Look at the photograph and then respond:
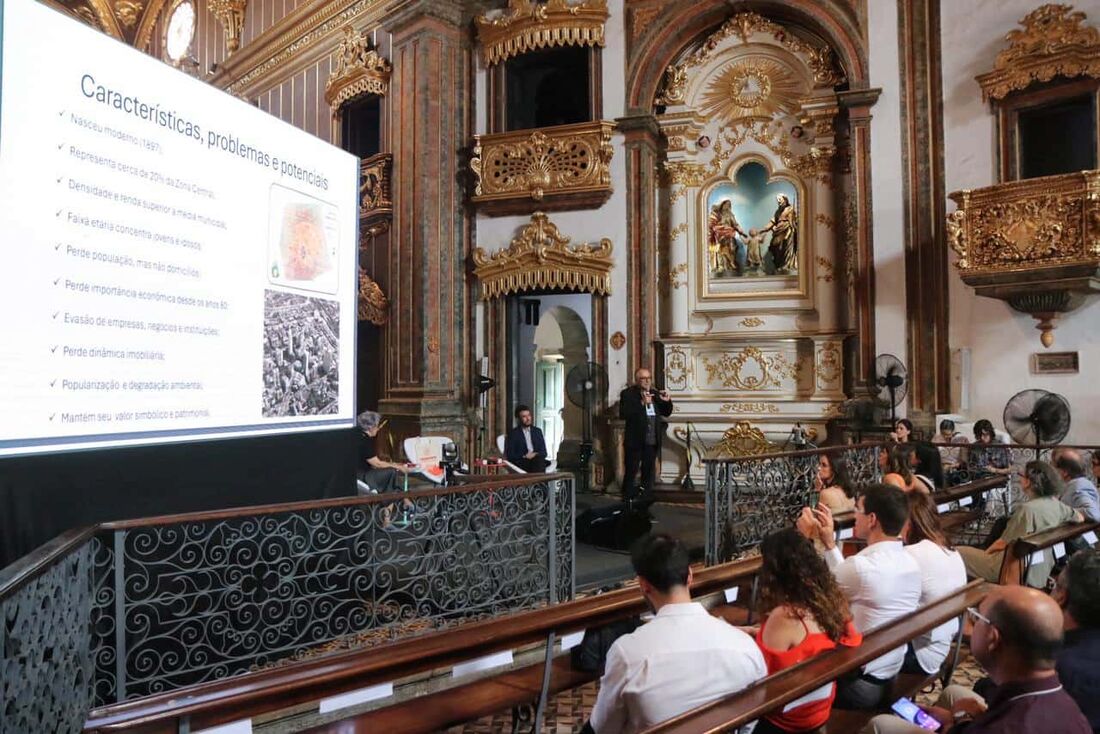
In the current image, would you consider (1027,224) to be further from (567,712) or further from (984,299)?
(567,712)

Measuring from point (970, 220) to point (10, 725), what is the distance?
8852 millimetres

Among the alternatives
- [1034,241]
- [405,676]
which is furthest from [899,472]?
[405,676]

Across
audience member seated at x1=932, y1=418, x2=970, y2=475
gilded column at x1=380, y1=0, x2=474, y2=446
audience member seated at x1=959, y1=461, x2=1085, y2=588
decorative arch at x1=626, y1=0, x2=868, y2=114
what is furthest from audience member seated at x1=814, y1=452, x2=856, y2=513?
gilded column at x1=380, y1=0, x2=474, y2=446

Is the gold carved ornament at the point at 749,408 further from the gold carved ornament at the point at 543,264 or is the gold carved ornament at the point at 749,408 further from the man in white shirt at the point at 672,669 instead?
the man in white shirt at the point at 672,669

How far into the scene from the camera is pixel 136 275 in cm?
394

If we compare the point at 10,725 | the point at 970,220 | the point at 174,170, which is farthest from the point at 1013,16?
the point at 10,725

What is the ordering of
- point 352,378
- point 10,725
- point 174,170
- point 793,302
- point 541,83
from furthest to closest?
point 541,83, point 793,302, point 352,378, point 174,170, point 10,725

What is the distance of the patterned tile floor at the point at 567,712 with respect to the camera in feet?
13.2

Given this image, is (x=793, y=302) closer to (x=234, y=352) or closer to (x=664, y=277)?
(x=664, y=277)

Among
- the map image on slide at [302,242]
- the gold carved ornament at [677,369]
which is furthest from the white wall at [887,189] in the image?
the map image on slide at [302,242]

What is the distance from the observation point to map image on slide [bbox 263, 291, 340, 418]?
497 cm

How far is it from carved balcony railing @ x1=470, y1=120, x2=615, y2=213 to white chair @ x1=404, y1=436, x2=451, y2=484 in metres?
3.55

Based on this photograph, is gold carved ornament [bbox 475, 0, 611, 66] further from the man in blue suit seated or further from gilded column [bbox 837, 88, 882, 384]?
the man in blue suit seated

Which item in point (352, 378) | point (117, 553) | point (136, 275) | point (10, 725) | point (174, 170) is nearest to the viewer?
point (10, 725)
